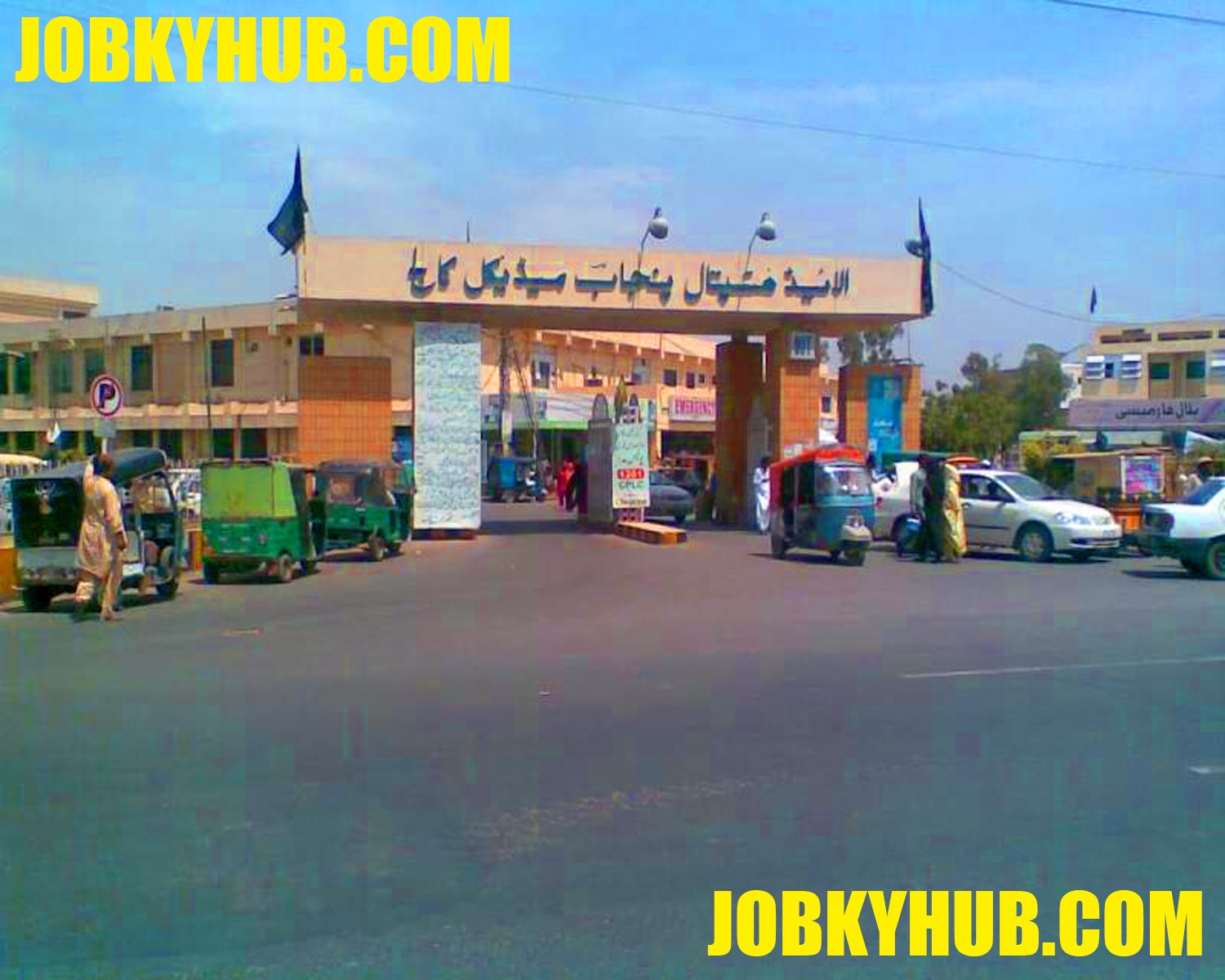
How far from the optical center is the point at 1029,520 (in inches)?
875

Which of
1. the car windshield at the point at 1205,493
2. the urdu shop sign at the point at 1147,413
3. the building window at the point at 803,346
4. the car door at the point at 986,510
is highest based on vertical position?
the building window at the point at 803,346

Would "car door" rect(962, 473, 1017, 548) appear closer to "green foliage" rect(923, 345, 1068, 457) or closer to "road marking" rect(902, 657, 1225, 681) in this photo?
"road marking" rect(902, 657, 1225, 681)

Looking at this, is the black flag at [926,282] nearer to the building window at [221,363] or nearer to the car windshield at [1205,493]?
the car windshield at [1205,493]

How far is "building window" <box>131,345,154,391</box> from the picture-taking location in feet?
168

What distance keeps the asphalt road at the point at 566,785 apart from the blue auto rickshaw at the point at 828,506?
756 cm

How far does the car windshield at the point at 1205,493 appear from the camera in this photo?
754 inches

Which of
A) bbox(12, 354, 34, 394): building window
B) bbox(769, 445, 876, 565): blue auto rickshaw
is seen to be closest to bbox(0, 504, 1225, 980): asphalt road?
bbox(769, 445, 876, 565): blue auto rickshaw

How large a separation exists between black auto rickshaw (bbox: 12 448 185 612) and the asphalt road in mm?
1833

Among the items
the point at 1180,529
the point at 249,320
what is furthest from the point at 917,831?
the point at 249,320

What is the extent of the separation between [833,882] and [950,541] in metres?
17.3

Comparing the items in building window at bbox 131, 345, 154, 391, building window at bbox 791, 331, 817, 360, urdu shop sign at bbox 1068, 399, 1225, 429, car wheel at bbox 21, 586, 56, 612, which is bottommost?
car wheel at bbox 21, 586, 56, 612

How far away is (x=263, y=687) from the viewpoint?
9984mm

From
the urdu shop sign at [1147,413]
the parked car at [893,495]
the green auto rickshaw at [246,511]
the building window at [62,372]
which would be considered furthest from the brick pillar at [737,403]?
the building window at [62,372]

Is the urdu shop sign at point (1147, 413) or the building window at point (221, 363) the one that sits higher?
the building window at point (221, 363)
